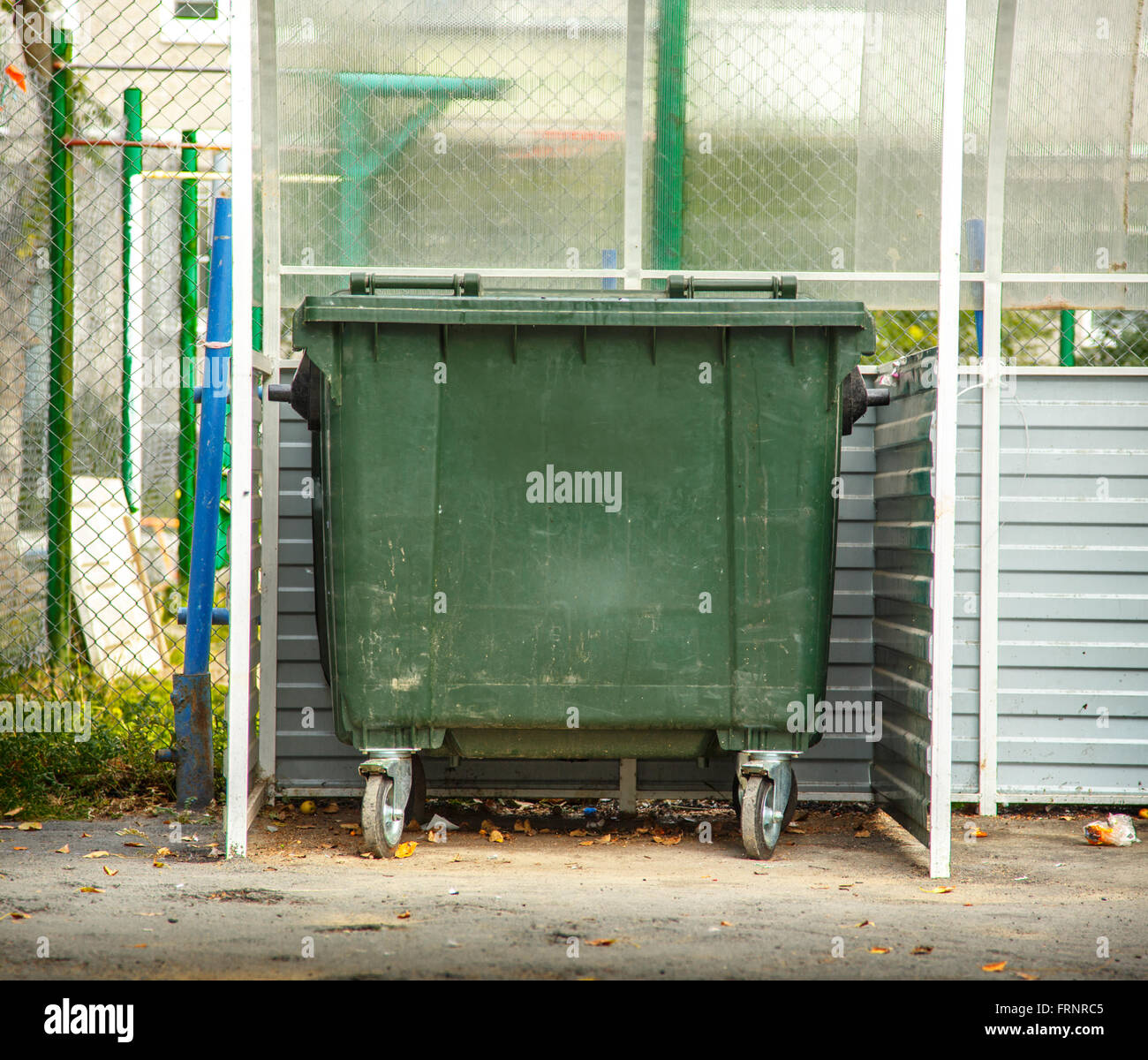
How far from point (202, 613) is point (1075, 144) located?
357 cm

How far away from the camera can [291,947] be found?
9.16 feet

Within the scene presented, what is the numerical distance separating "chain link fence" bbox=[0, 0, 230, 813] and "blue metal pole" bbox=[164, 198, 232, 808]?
0.78 ft

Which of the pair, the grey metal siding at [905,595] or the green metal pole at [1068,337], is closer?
the grey metal siding at [905,595]

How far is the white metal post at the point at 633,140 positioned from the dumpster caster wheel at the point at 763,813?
1.86 meters

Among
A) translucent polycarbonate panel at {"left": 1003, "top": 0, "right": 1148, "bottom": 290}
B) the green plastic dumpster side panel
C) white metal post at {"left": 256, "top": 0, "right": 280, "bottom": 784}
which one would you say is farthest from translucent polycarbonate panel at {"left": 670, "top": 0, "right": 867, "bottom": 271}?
white metal post at {"left": 256, "top": 0, "right": 280, "bottom": 784}

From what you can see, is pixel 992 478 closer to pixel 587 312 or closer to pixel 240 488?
pixel 587 312

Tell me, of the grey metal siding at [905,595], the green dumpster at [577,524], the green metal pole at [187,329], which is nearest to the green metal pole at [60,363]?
the green metal pole at [187,329]

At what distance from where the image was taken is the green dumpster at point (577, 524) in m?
3.65

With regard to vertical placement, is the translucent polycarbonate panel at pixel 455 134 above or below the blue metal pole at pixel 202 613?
above

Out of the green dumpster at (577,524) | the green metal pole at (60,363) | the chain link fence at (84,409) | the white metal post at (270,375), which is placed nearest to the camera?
the green dumpster at (577,524)

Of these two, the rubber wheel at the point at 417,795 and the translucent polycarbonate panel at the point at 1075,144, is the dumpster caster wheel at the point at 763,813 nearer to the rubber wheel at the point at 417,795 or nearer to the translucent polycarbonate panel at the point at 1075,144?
the rubber wheel at the point at 417,795

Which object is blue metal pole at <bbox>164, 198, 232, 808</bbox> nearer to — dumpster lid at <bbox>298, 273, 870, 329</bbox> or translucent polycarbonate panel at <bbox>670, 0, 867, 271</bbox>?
dumpster lid at <bbox>298, 273, 870, 329</bbox>
